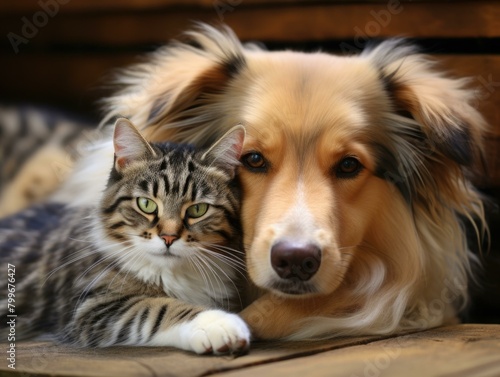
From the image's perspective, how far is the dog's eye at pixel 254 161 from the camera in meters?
1.66

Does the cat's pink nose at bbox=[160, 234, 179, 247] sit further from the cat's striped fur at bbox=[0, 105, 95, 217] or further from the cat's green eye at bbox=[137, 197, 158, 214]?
the cat's striped fur at bbox=[0, 105, 95, 217]

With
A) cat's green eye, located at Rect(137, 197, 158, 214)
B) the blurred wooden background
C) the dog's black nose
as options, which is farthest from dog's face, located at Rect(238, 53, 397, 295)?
the blurred wooden background

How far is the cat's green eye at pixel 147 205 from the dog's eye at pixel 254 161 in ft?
0.78

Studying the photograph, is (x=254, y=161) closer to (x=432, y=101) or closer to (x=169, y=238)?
(x=169, y=238)

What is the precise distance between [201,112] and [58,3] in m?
1.19

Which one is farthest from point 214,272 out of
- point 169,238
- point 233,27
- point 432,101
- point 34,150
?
point 34,150

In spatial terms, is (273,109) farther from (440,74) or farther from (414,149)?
(440,74)

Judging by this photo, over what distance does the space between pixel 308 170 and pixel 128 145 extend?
405 mm

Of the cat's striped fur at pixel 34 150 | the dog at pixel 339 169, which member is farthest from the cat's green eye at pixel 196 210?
the cat's striped fur at pixel 34 150

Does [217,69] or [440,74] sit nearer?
[217,69]

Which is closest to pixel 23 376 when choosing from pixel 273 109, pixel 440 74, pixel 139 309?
pixel 139 309

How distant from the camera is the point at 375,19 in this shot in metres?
2.21

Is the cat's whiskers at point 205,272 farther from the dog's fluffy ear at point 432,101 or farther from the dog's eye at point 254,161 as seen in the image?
the dog's fluffy ear at point 432,101

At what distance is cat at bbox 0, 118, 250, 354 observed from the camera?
60.7 inches
